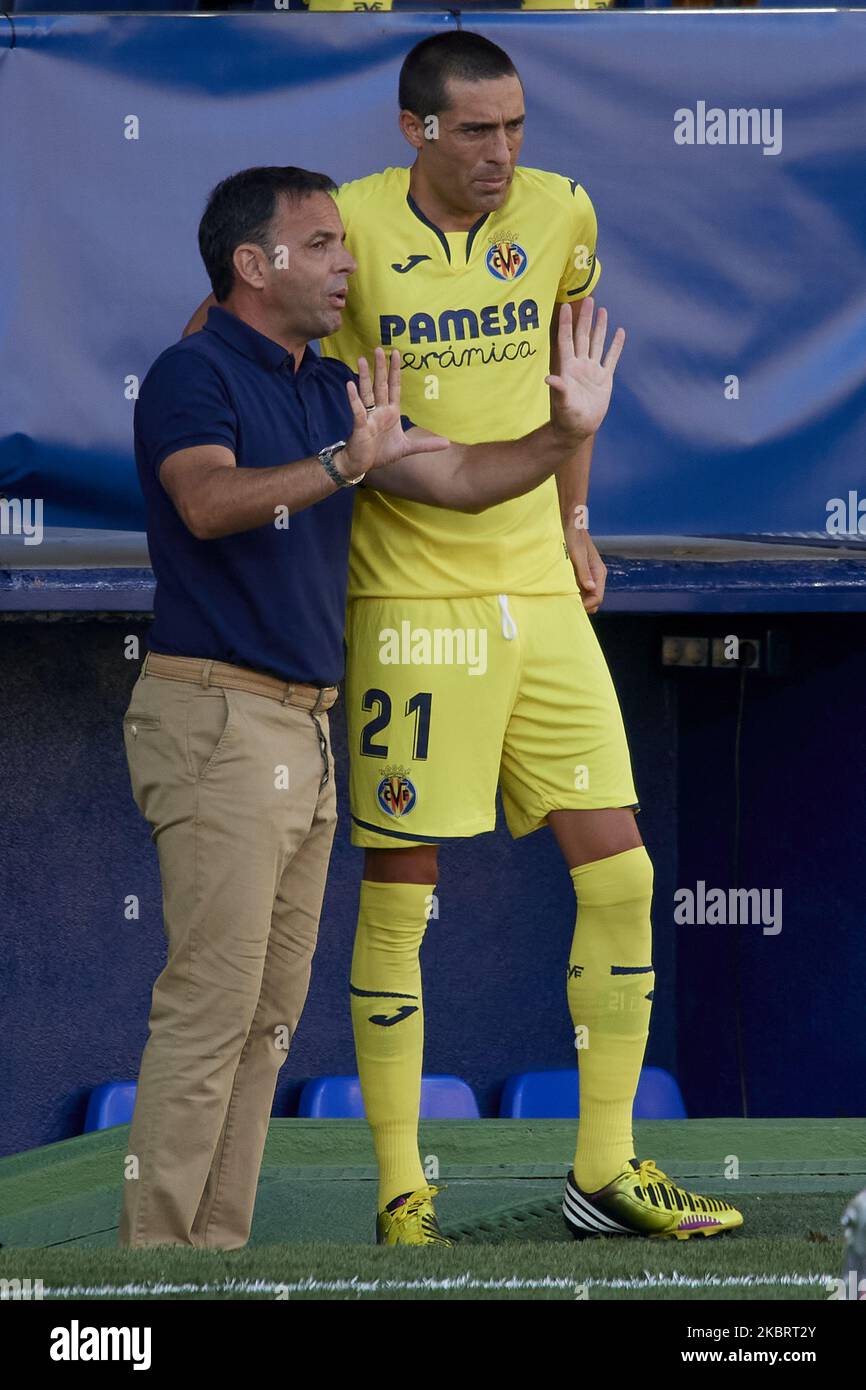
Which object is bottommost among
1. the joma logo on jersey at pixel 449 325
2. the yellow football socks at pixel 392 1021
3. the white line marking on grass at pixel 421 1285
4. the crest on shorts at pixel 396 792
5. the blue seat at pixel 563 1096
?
the blue seat at pixel 563 1096

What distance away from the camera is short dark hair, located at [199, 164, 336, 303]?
319 centimetres

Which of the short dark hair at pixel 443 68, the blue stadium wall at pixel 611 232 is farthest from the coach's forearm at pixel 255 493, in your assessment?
the blue stadium wall at pixel 611 232

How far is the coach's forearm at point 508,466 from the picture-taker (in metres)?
3.23

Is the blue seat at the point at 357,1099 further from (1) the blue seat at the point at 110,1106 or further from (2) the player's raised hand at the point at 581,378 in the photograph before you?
(2) the player's raised hand at the point at 581,378

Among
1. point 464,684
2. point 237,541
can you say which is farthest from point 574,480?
point 237,541

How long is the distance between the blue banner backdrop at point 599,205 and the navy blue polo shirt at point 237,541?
130 cm

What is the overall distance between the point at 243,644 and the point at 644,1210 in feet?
3.72

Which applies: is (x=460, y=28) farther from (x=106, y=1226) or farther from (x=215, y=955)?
(x=106, y=1226)

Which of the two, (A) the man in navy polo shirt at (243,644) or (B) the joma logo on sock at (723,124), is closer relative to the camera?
(A) the man in navy polo shirt at (243,644)

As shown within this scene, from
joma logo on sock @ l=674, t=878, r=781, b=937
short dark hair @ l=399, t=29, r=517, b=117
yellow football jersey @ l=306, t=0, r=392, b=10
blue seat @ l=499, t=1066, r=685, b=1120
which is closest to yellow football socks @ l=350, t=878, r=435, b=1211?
short dark hair @ l=399, t=29, r=517, b=117

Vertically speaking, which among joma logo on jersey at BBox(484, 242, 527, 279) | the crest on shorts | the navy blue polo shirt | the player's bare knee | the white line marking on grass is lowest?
the white line marking on grass

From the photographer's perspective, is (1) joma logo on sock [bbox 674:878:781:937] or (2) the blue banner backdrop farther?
(1) joma logo on sock [bbox 674:878:781:937]

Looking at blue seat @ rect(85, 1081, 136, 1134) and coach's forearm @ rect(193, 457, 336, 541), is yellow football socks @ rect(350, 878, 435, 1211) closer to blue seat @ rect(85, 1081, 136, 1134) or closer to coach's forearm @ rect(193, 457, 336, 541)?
coach's forearm @ rect(193, 457, 336, 541)

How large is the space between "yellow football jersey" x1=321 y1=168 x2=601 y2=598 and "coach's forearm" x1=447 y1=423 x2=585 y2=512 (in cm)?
11
